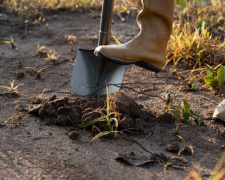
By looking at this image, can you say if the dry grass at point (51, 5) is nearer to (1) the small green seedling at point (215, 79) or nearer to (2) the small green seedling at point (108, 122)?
(1) the small green seedling at point (215, 79)

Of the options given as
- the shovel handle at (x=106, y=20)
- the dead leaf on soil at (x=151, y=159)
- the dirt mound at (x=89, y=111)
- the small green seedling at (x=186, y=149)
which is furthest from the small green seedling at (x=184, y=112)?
the shovel handle at (x=106, y=20)

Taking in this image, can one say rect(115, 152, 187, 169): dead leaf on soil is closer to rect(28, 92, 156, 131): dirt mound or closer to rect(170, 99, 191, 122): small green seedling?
rect(28, 92, 156, 131): dirt mound

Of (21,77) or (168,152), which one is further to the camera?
(21,77)

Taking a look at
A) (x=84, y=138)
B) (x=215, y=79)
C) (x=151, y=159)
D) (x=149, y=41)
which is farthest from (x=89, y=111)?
(x=215, y=79)

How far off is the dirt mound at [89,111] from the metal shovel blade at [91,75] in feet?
1.02

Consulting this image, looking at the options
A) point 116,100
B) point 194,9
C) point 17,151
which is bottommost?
point 17,151

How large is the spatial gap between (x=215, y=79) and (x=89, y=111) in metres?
0.98

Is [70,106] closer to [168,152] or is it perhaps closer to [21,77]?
[168,152]

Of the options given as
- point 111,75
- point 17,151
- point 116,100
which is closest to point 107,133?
point 116,100

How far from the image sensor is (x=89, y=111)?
2.41 metres

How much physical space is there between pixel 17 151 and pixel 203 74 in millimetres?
1674

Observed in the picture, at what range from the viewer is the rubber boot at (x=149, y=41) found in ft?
8.70

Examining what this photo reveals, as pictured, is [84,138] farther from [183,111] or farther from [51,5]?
[51,5]

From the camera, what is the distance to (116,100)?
2398 millimetres
